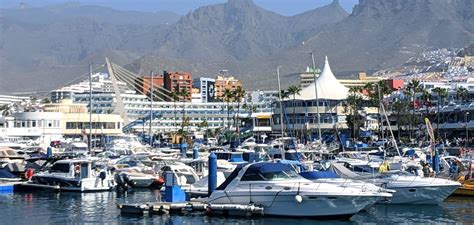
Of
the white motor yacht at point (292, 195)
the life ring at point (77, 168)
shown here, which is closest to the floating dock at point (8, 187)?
the life ring at point (77, 168)

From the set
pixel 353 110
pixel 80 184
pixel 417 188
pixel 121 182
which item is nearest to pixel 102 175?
pixel 80 184

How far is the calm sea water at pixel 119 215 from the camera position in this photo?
40.1 meters

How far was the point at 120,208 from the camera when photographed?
143ft

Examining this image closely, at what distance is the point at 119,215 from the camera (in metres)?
43.1

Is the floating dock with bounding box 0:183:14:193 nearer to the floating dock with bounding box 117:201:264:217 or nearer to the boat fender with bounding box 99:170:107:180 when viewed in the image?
the boat fender with bounding box 99:170:107:180

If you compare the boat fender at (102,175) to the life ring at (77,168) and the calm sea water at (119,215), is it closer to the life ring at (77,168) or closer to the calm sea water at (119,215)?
the life ring at (77,168)

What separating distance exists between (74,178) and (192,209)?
62.2 feet

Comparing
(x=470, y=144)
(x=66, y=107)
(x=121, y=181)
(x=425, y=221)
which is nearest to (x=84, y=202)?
(x=121, y=181)

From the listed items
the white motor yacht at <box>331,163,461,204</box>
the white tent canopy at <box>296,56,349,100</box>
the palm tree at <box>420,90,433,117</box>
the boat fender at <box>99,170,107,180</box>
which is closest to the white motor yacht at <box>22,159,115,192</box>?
the boat fender at <box>99,170,107,180</box>

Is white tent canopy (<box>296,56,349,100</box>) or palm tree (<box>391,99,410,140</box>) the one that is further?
white tent canopy (<box>296,56,349,100</box>)

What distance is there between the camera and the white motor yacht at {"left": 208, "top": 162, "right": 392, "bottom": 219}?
1543 inches

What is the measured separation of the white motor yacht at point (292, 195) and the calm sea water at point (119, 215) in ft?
1.89

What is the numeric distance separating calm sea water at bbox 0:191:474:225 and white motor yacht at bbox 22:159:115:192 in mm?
2904


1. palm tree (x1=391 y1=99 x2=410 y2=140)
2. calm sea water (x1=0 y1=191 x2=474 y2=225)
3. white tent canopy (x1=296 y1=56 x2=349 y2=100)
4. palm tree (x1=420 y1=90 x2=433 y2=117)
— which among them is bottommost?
calm sea water (x1=0 y1=191 x2=474 y2=225)
